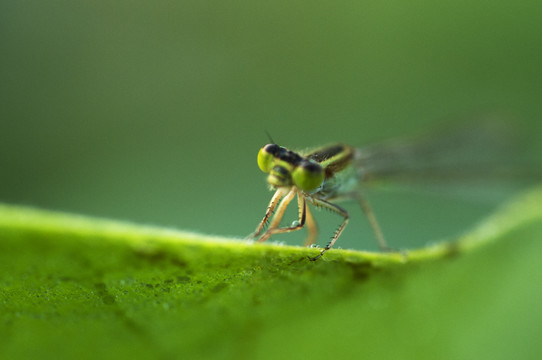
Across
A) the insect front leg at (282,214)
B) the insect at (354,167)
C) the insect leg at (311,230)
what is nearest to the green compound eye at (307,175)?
the insect at (354,167)

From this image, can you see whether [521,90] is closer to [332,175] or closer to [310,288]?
[332,175]

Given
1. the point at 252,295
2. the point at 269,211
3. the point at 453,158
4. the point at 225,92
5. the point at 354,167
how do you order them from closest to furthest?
the point at 252,295 < the point at 269,211 < the point at 354,167 < the point at 225,92 < the point at 453,158

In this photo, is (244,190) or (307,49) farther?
(307,49)

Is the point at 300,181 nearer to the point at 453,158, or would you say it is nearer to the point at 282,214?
the point at 282,214

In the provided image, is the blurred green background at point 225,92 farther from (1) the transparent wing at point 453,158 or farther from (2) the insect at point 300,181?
(2) the insect at point 300,181

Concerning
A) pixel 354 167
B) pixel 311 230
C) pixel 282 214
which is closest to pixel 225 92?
pixel 354 167

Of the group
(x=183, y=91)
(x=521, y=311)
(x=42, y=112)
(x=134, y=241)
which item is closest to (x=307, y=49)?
(x=183, y=91)
